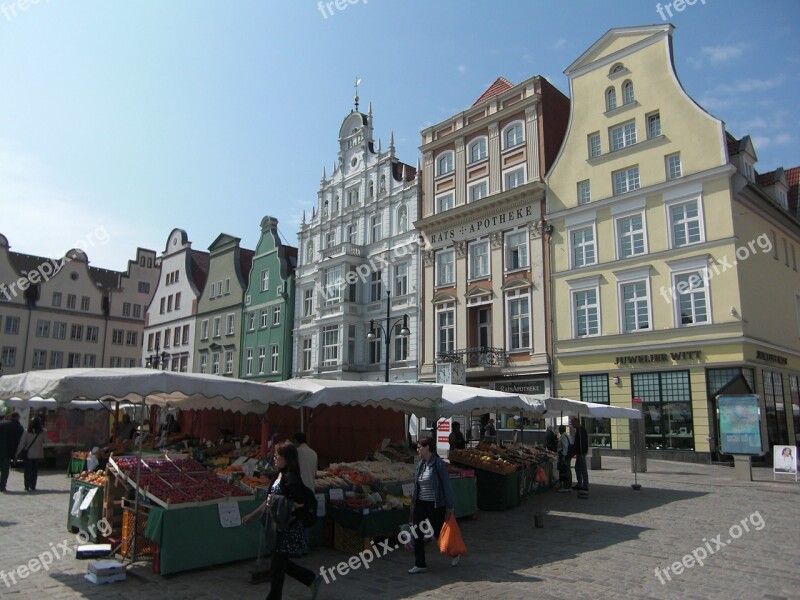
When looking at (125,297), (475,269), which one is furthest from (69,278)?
(475,269)

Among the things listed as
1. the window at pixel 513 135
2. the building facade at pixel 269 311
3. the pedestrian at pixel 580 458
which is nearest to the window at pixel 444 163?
the window at pixel 513 135

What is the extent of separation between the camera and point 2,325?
177ft

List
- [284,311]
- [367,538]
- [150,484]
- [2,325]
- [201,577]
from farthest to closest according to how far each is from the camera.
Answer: [2,325] → [284,311] → [367,538] → [150,484] → [201,577]

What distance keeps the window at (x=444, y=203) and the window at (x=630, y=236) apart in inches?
408

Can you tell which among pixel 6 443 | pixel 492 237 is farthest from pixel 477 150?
pixel 6 443

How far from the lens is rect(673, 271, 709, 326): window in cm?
2442

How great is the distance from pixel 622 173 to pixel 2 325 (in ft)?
175

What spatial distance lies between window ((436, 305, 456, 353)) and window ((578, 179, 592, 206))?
356 inches

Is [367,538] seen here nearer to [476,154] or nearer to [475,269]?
[475,269]

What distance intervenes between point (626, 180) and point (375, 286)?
1688 centimetres

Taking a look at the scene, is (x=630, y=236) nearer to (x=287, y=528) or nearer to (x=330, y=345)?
(x=330, y=345)

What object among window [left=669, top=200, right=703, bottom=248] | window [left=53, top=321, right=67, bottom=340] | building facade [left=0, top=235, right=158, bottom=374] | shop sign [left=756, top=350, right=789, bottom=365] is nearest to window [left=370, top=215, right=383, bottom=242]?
window [left=669, top=200, right=703, bottom=248]

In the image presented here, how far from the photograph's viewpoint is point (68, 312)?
57469 mm

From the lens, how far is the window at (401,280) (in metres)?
36.6
